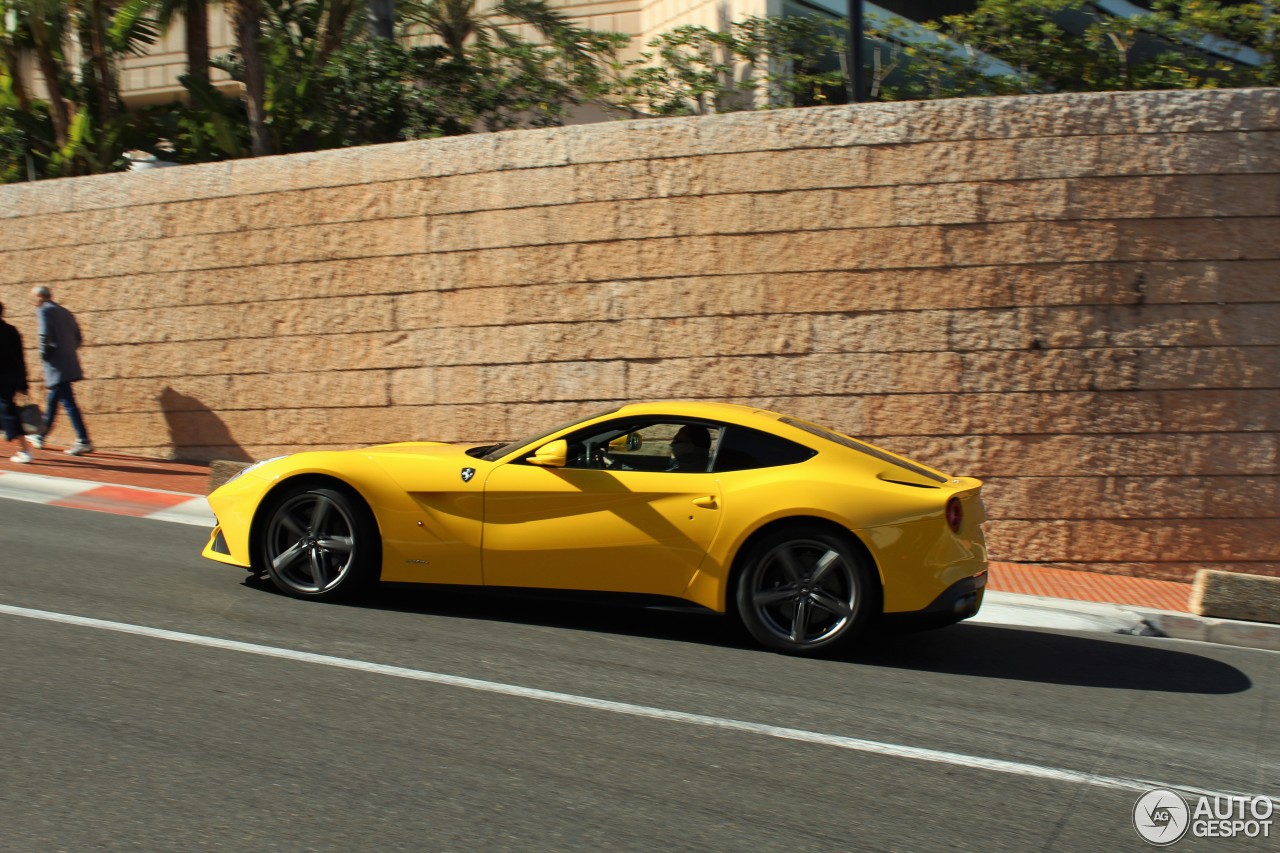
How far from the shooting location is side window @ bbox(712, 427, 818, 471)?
6.60 m

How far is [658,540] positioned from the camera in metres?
6.47

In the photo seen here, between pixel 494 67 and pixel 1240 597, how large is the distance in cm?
1021

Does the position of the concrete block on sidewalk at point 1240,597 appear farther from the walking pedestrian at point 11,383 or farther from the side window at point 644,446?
the walking pedestrian at point 11,383

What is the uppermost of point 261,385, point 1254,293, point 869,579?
point 1254,293

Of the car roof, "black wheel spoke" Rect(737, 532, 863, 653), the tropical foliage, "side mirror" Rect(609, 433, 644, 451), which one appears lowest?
"black wheel spoke" Rect(737, 532, 863, 653)

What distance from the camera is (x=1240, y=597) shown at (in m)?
7.68

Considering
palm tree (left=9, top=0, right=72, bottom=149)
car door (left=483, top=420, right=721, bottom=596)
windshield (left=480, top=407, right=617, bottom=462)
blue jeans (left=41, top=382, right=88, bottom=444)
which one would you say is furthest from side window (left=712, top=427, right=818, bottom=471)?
palm tree (left=9, top=0, right=72, bottom=149)

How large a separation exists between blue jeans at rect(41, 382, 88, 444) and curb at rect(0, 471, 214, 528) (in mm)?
854

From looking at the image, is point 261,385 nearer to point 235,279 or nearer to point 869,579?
point 235,279

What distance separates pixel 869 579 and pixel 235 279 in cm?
780

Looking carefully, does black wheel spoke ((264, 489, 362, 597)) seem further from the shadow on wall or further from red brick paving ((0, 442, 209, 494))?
the shadow on wall

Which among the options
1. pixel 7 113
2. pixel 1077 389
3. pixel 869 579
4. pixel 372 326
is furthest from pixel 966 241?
pixel 7 113

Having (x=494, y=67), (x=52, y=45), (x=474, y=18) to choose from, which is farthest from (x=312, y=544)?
(x=52, y=45)

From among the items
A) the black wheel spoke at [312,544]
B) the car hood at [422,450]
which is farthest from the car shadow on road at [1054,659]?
the black wheel spoke at [312,544]
